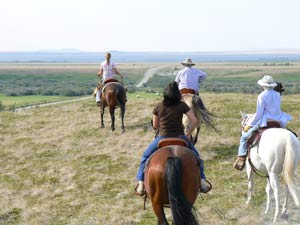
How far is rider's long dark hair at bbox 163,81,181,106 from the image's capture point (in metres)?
7.74

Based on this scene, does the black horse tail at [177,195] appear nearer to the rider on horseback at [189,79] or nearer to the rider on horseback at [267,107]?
the rider on horseback at [267,107]

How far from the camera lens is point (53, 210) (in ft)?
38.4

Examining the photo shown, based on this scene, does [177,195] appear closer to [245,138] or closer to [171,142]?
[171,142]

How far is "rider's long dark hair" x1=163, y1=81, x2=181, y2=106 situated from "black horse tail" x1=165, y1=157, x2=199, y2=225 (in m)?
1.17

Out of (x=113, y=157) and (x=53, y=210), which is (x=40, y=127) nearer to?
(x=113, y=157)

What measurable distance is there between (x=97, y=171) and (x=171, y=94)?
7265 mm

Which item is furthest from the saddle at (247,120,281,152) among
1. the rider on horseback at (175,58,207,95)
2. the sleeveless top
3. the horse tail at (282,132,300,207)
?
the rider on horseback at (175,58,207,95)

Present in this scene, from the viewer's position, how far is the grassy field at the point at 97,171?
10.9 m

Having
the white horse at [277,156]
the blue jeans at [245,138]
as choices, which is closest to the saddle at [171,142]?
the white horse at [277,156]

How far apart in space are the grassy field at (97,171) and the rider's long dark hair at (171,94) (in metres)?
3.50

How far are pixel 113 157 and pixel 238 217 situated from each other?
638 centimetres

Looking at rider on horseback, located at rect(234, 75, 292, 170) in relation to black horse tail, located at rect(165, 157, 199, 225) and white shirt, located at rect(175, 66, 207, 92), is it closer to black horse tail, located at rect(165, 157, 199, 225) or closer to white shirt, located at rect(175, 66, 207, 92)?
black horse tail, located at rect(165, 157, 199, 225)

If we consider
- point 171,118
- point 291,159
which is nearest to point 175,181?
point 171,118

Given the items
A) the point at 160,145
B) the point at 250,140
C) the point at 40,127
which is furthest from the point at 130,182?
the point at 40,127
